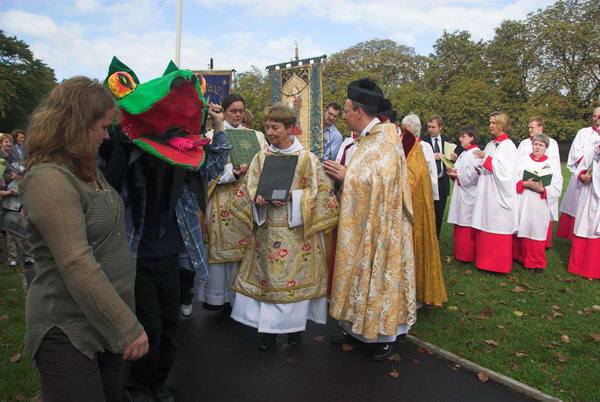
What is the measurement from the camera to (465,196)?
7.45 meters

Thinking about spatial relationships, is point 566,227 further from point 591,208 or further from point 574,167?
point 591,208

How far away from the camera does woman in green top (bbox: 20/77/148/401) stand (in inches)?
67.3

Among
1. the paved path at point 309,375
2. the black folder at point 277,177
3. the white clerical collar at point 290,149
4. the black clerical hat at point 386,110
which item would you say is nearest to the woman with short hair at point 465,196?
the black clerical hat at point 386,110

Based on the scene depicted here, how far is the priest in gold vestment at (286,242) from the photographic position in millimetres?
4117

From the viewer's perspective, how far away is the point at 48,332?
72.2 inches

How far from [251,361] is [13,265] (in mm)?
5257

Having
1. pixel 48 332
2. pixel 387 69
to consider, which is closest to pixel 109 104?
pixel 48 332

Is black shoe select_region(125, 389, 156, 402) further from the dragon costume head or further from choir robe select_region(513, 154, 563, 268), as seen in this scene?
choir robe select_region(513, 154, 563, 268)

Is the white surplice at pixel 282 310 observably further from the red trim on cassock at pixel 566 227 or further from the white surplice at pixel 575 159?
the red trim on cassock at pixel 566 227

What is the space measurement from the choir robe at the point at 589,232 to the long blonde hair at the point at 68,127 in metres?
6.88

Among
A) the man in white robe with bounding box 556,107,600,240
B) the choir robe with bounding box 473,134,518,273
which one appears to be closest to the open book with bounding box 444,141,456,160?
the choir robe with bounding box 473,134,518,273

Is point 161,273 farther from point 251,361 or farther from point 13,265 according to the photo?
point 13,265

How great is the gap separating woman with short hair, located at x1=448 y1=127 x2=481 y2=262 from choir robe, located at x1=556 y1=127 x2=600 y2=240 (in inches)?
87.8

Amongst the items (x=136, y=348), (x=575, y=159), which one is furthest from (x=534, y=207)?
(x=136, y=348)
